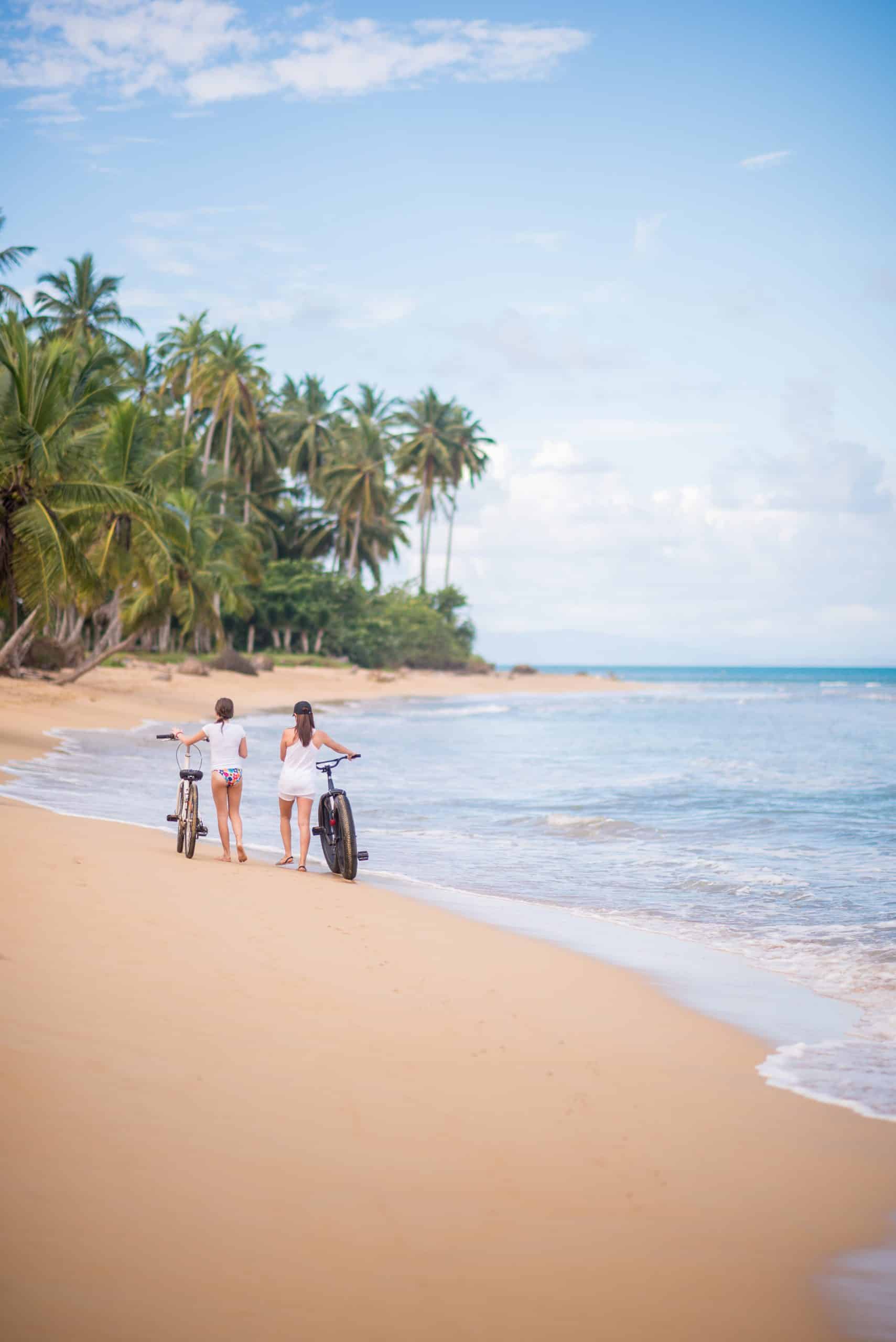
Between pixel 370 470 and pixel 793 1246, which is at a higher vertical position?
pixel 370 470

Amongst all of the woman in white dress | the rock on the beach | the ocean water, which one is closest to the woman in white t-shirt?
the woman in white dress

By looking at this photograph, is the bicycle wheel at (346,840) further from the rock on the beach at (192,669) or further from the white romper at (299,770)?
the rock on the beach at (192,669)

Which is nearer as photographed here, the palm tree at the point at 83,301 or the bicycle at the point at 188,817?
the bicycle at the point at 188,817

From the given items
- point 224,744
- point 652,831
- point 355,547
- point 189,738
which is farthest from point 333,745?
point 355,547

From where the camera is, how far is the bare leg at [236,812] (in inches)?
325

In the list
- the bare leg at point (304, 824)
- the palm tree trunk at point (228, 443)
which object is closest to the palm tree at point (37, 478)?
the bare leg at point (304, 824)

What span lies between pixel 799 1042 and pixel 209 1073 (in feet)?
9.32

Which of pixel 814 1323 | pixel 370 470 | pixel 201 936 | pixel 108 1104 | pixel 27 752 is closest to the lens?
pixel 814 1323

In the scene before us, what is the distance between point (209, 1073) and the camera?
3967 mm

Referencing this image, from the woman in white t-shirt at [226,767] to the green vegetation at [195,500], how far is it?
11305 mm

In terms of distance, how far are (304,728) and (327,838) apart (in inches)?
37.0

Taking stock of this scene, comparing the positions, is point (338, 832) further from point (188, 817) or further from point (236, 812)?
point (188, 817)

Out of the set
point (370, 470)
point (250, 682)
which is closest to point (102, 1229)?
point (250, 682)

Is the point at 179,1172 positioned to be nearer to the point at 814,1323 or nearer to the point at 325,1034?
the point at 325,1034
